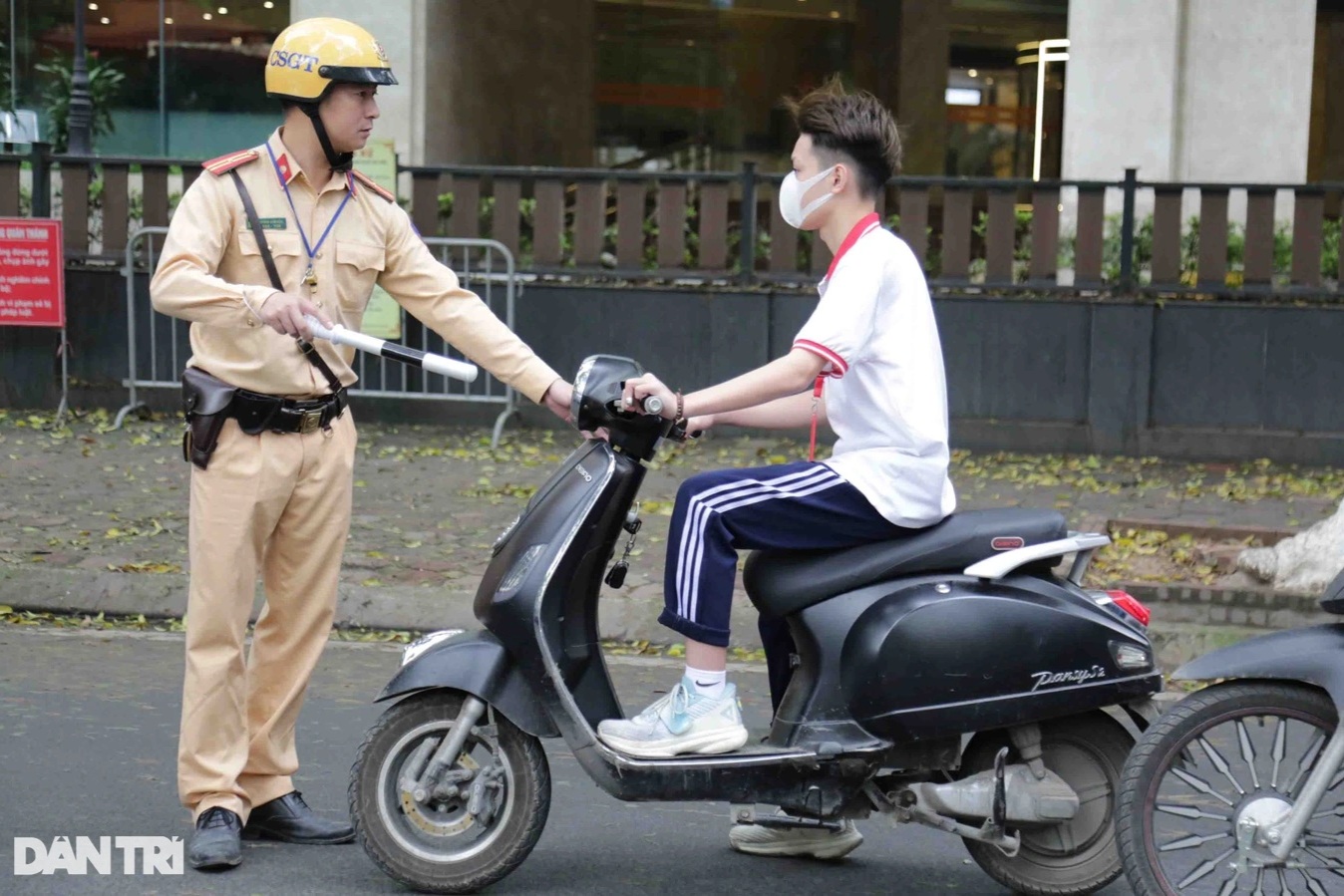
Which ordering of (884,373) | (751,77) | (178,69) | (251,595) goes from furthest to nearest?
(751,77) → (178,69) → (251,595) → (884,373)

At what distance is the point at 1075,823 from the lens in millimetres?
4059

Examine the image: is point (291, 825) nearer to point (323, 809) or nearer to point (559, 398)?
point (323, 809)

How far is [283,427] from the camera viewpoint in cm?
432

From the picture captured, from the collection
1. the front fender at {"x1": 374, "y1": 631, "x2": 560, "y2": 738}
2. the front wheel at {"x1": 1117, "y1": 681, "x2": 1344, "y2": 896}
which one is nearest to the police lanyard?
the front fender at {"x1": 374, "y1": 631, "x2": 560, "y2": 738}

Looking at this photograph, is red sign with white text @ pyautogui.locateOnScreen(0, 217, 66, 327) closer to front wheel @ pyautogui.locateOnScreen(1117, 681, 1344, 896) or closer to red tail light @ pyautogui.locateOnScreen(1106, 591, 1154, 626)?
red tail light @ pyautogui.locateOnScreen(1106, 591, 1154, 626)

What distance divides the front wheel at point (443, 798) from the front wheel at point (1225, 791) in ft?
4.39

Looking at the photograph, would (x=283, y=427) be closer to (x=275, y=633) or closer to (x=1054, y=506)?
(x=275, y=633)

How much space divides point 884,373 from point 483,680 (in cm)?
114

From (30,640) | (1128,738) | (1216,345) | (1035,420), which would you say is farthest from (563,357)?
(1128,738)

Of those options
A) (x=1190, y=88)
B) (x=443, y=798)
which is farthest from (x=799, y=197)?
(x=1190, y=88)

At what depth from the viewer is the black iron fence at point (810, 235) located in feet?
36.1

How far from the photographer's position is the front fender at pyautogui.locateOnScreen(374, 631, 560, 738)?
13.0ft

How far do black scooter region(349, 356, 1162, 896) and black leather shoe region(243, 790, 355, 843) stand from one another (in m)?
0.46

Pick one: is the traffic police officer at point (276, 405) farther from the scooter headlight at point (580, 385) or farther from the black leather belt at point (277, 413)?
the scooter headlight at point (580, 385)
